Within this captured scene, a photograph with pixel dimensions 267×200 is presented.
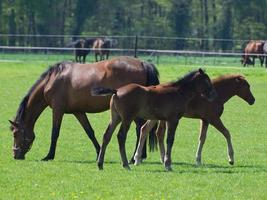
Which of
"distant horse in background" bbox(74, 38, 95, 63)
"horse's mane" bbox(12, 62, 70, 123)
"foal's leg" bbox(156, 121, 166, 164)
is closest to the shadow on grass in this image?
"foal's leg" bbox(156, 121, 166, 164)

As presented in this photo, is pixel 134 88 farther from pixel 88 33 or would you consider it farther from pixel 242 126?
pixel 88 33

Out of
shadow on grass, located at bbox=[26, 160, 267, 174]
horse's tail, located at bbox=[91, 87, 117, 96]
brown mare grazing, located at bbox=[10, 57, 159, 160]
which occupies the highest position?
horse's tail, located at bbox=[91, 87, 117, 96]

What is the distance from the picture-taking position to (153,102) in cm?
1298

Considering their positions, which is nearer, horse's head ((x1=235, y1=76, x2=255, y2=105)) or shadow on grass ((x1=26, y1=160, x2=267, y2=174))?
shadow on grass ((x1=26, y1=160, x2=267, y2=174))

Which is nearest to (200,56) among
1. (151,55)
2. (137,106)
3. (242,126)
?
(151,55)

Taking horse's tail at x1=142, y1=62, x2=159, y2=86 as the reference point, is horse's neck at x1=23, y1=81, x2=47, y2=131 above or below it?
below

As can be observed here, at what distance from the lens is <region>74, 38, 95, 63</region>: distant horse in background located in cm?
4924

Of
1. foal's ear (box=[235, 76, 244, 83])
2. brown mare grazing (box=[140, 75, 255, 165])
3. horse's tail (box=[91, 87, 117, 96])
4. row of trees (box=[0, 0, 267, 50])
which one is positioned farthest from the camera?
row of trees (box=[0, 0, 267, 50])

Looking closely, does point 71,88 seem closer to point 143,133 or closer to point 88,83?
point 88,83

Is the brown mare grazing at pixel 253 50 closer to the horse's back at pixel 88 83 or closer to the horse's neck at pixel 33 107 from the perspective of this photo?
the horse's back at pixel 88 83

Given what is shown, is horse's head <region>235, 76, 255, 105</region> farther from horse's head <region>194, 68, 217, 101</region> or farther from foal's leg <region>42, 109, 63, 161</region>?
foal's leg <region>42, 109, 63, 161</region>

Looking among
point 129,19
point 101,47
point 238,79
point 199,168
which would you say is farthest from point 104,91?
point 129,19

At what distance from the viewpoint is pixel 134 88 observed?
506 inches

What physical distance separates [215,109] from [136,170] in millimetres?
2114
